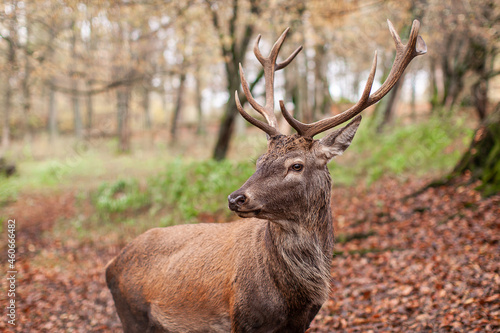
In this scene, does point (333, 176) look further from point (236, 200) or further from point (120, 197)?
point (236, 200)

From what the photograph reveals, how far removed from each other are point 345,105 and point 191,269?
2203 cm

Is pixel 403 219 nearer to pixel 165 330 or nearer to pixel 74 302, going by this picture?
pixel 165 330

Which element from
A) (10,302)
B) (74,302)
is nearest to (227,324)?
(74,302)

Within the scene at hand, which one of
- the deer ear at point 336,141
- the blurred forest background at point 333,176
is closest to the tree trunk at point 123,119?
the blurred forest background at point 333,176

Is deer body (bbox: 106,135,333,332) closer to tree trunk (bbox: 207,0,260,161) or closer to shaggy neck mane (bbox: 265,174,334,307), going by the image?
shaggy neck mane (bbox: 265,174,334,307)

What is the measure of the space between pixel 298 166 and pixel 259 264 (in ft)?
3.15

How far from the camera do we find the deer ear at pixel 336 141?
130 inches

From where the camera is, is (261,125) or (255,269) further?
(261,125)

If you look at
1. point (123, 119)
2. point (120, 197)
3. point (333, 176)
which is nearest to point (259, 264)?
point (120, 197)

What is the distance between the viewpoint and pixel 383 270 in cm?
595

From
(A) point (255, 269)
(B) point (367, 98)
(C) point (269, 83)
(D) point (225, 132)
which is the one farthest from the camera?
(D) point (225, 132)

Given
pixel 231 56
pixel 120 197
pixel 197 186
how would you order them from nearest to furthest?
pixel 197 186, pixel 120 197, pixel 231 56

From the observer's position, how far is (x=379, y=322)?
15.1 feet

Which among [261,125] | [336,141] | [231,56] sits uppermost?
[231,56]
